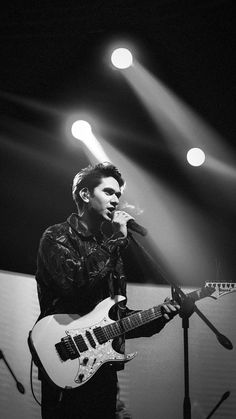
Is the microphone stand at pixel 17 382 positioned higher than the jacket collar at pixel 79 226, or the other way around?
the jacket collar at pixel 79 226

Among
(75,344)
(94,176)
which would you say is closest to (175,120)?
(94,176)

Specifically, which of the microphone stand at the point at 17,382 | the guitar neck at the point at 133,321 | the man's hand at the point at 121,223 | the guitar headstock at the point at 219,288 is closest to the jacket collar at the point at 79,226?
the man's hand at the point at 121,223

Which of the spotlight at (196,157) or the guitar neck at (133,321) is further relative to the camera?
the spotlight at (196,157)

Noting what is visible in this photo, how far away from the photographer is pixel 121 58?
3.09 m

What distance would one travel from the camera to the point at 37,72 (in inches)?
125

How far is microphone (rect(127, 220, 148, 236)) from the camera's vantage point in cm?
236

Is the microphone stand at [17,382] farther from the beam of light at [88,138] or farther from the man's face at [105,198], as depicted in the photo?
the beam of light at [88,138]

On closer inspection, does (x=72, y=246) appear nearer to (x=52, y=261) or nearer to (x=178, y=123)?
(x=52, y=261)

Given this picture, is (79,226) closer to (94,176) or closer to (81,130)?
(94,176)

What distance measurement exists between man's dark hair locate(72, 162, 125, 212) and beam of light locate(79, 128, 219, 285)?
2.41 ft

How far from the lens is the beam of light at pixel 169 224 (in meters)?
3.51

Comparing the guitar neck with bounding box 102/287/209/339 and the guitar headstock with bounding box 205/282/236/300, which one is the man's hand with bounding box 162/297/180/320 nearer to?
the guitar neck with bounding box 102/287/209/339

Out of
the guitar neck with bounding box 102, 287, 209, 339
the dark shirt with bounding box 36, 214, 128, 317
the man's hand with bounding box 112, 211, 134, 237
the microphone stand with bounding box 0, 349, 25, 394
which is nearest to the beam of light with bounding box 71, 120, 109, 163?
the dark shirt with bounding box 36, 214, 128, 317

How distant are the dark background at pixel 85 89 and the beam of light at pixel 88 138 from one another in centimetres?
8
